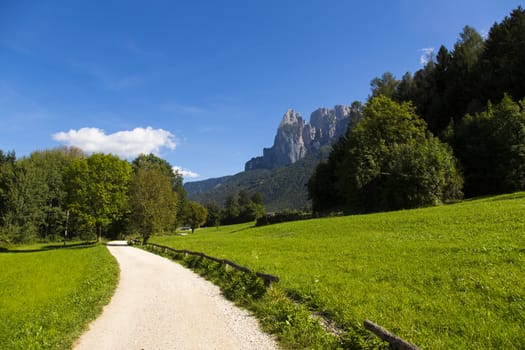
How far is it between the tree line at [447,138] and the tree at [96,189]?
37907 mm

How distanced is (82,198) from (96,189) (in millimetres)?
2415

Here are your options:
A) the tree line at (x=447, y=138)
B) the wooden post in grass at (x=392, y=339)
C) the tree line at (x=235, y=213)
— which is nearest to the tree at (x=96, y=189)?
the tree line at (x=447, y=138)

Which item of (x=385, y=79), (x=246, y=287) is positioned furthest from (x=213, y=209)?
(x=246, y=287)

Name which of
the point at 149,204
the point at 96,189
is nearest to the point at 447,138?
the point at 149,204

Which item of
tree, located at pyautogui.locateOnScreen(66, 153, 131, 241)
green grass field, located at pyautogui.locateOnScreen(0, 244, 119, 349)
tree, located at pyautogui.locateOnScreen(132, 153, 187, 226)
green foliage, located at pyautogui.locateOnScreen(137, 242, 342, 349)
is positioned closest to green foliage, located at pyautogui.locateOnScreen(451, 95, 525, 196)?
green foliage, located at pyautogui.locateOnScreen(137, 242, 342, 349)

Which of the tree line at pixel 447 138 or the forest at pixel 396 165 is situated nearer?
the tree line at pixel 447 138

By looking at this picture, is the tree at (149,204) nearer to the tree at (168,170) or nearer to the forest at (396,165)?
the forest at (396,165)

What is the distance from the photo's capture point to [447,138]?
47.8 meters

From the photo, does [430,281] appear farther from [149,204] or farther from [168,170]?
[168,170]

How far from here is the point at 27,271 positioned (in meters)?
23.0

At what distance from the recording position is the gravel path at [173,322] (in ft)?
25.8

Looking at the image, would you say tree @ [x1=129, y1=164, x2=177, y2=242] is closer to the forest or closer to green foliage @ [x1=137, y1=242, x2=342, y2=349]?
the forest

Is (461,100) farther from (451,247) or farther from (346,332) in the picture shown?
(346,332)

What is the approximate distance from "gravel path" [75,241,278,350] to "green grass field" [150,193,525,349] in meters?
2.53
